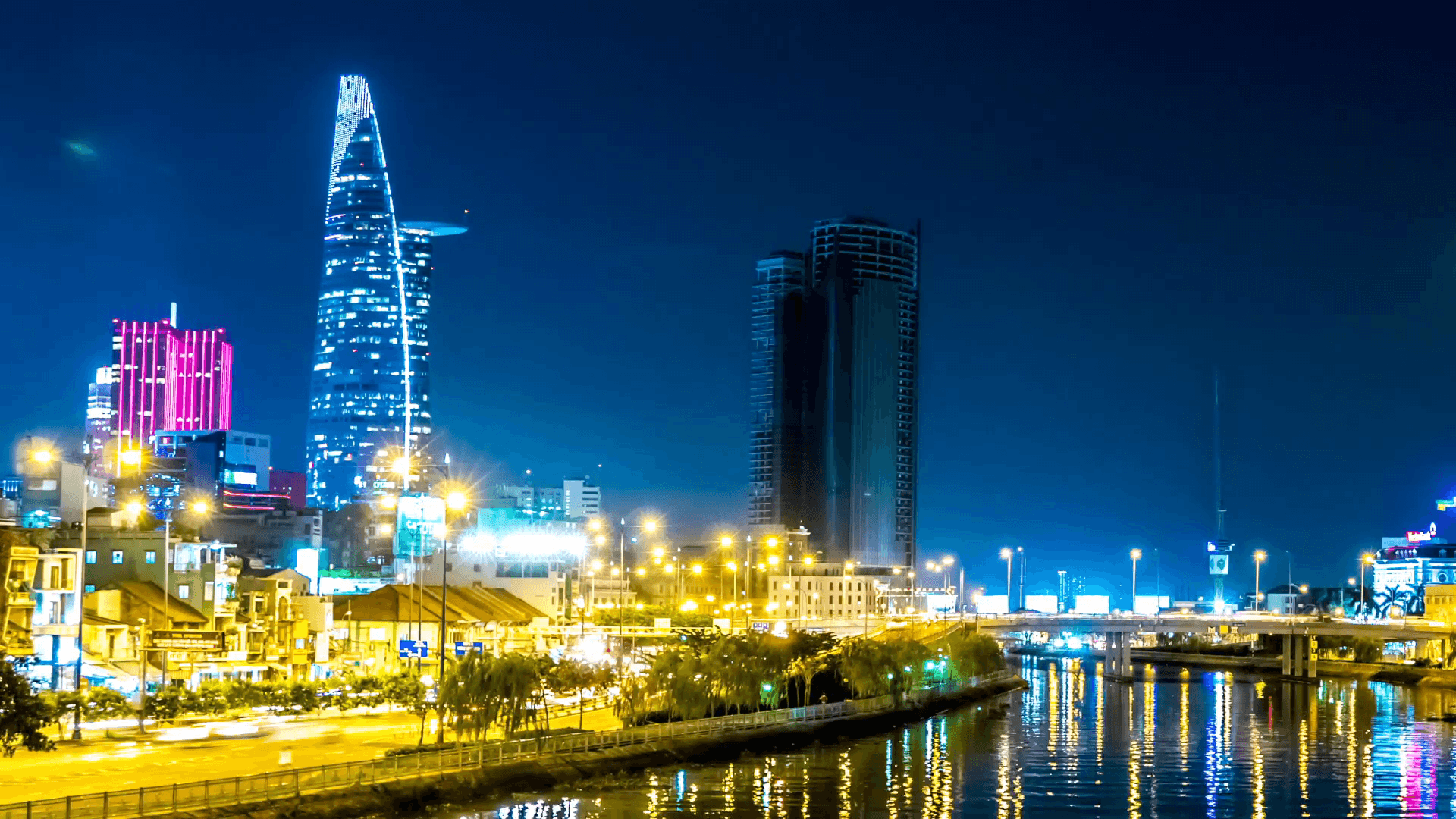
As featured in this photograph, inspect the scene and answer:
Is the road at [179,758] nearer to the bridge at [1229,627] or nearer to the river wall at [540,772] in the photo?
the river wall at [540,772]

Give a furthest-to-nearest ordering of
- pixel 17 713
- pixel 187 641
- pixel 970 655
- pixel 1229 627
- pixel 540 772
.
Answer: pixel 1229 627
pixel 970 655
pixel 187 641
pixel 540 772
pixel 17 713

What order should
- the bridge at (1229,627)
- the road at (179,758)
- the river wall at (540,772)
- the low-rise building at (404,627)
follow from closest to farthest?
the road at (179,758) → the river wall at (540,772) → the low-rise building at (404,627) → the bridge at (1229,627)

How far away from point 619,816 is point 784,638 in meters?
34.4

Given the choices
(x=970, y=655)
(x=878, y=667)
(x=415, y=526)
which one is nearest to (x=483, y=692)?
(x=878, y=667)

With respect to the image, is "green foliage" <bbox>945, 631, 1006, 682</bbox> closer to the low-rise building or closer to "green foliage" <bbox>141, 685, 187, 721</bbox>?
the low-rise building

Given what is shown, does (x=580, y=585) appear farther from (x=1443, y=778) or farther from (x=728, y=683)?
(x=1443, y=778)

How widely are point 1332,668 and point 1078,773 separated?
105 meters

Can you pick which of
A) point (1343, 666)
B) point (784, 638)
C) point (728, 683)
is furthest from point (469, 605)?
point (1343, 666)

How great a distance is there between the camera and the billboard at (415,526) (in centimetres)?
14512

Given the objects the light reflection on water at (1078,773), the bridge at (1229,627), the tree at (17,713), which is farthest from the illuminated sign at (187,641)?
the bridge at (1229,627)

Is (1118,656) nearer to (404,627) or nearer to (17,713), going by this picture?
(404,627)

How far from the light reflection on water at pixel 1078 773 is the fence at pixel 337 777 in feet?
6.16

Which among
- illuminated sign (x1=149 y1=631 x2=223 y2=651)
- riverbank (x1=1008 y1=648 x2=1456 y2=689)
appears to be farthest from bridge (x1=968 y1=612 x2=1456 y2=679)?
illuminated sign (x1=149 y1=631 x2=223 y2=651)

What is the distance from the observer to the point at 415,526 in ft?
495
